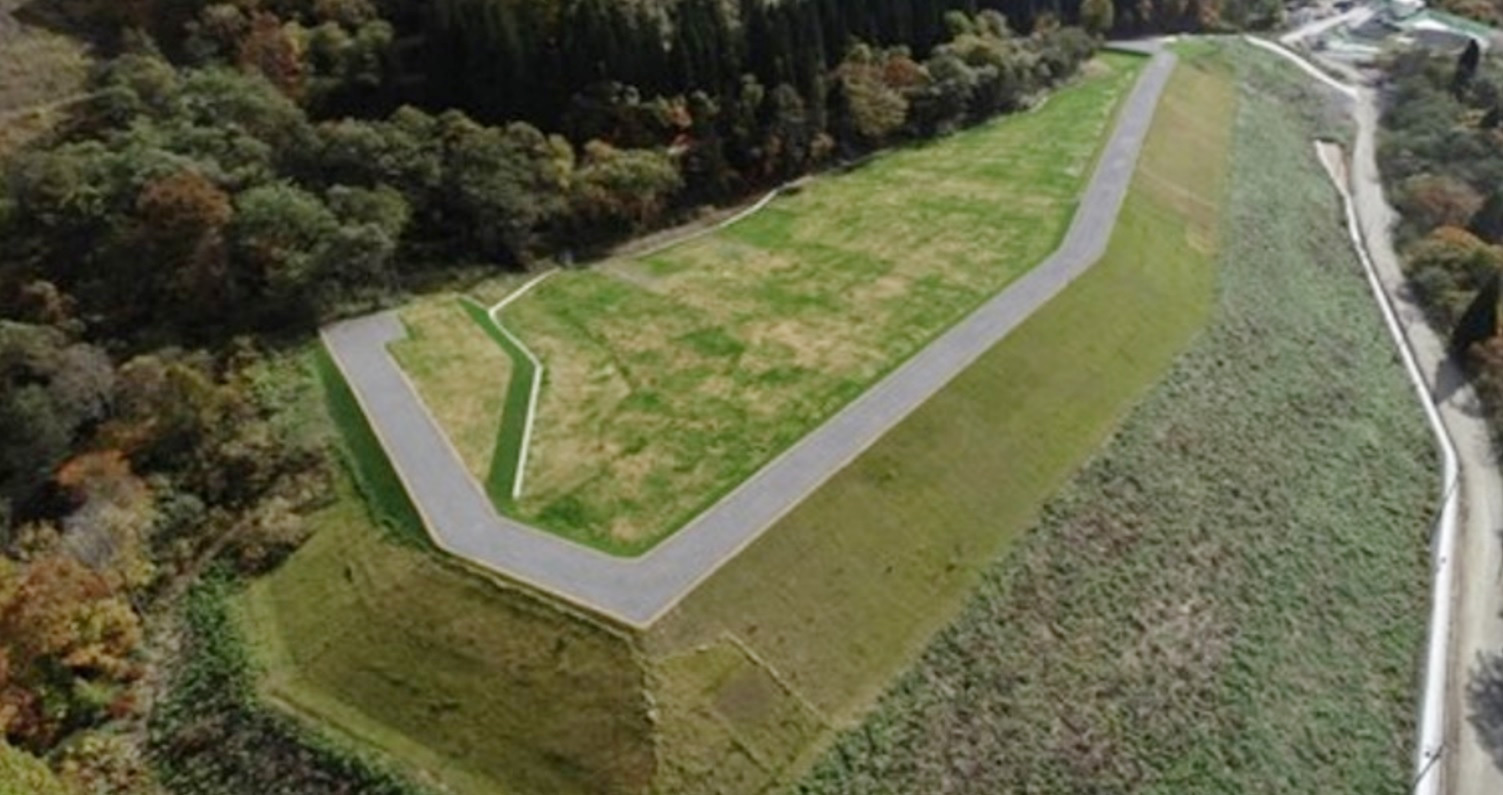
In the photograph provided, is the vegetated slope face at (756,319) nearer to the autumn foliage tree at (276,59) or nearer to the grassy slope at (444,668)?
the grassy slope at (444,668)

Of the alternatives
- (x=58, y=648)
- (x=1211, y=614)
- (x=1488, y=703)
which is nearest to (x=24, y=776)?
(x=58, y=648)

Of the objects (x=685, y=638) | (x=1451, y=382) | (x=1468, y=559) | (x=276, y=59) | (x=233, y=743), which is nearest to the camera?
(x=233, y=743)

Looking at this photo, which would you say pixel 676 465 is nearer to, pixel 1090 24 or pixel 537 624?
pixel 537 624

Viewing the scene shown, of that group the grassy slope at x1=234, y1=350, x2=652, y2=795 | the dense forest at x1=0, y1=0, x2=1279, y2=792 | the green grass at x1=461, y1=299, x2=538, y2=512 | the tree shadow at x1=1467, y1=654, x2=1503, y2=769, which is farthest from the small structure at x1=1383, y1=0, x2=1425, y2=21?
the grassy slope at x1=234, y1=350, x2=652, y2=795

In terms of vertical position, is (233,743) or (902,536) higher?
(233,743)

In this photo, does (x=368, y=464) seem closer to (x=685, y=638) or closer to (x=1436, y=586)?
(x=685, y=638)

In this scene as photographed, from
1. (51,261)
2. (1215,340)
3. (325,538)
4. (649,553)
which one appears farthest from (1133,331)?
(51,261)
